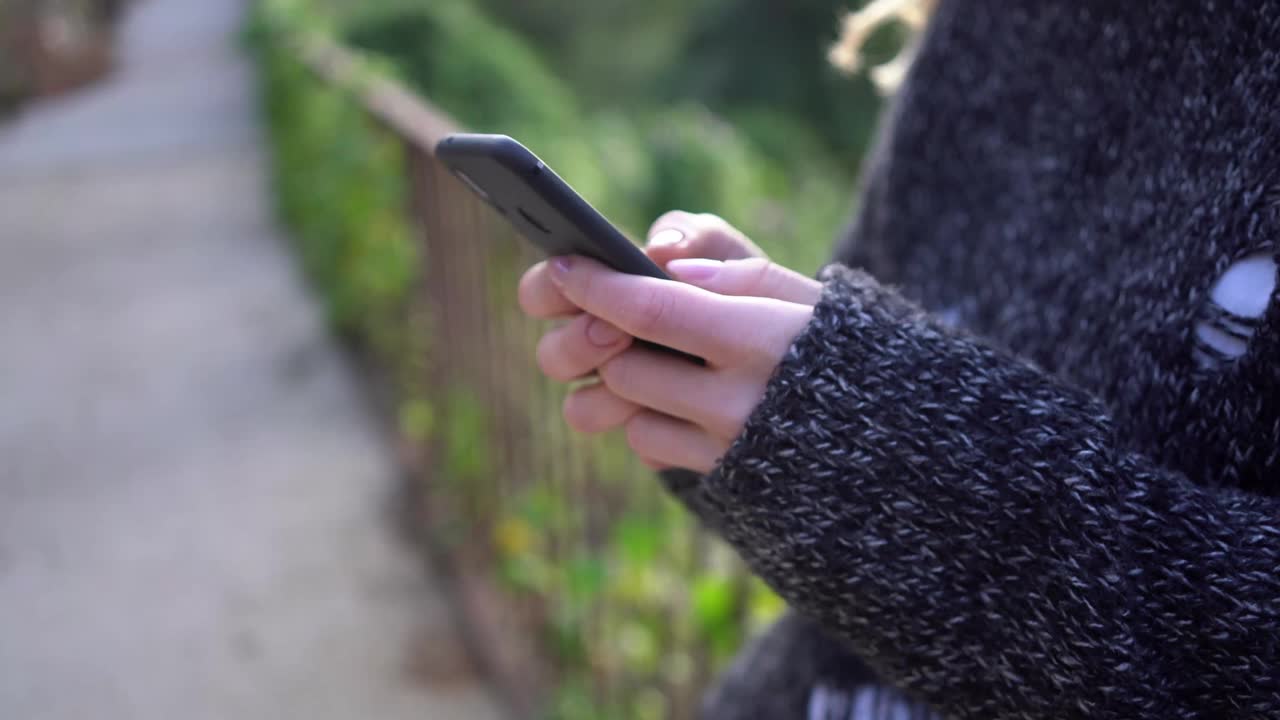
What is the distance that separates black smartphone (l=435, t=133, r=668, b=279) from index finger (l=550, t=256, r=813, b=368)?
0.03 metres

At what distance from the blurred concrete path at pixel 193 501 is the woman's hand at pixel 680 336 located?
7.12 ft

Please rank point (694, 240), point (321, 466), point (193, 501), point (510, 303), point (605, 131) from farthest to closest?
point (605, 131) → point (321, 466) → point (193, 501) → point (510, 303) → point (694, 240)

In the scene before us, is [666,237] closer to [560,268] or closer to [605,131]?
[560,268]

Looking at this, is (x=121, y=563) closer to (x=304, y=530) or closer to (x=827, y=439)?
(x=304, y=530)

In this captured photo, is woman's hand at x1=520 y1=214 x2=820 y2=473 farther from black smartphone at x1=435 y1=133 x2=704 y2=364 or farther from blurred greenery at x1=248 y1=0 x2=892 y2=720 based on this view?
blurred greenery at x1=248 y1=0 x2=892 y2=720

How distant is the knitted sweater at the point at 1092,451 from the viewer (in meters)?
0.76

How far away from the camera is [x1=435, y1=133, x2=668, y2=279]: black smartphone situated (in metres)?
0.82

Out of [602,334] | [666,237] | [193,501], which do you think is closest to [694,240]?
[666,237]

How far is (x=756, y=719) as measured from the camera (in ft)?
3.84

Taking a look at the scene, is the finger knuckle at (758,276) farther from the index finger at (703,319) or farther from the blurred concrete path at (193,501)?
the blurred concrete path at (193,501)

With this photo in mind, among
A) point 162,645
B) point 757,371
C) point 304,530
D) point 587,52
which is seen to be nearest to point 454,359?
point 304,530

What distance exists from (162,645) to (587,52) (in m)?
21.4

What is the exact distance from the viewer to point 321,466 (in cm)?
418

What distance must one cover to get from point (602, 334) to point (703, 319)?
12 cm
